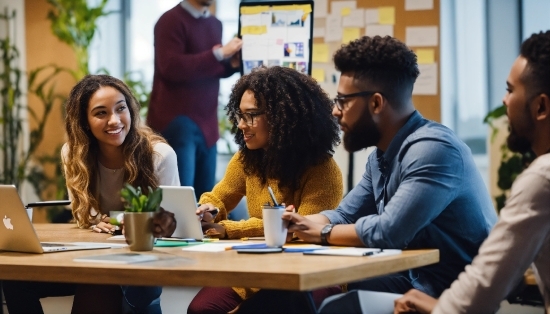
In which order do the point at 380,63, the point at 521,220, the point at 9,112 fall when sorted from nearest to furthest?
1. the point at 521,220
2. the point at 380,63
3. the point at 9,112

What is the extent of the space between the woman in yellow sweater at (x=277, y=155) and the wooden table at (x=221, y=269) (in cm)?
53

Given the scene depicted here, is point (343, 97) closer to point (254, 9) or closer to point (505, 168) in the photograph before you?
point (254, 9)

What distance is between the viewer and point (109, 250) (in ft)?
7.13

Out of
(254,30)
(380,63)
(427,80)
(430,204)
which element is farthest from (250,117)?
(427,80)

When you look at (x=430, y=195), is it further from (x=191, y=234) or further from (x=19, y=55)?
(x=19, y=55)

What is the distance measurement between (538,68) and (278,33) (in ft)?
7.74

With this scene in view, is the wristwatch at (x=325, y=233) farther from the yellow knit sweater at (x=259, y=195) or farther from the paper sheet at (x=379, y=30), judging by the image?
the paper sheet at (x=379, y=30)

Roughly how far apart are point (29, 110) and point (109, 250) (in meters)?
4.79

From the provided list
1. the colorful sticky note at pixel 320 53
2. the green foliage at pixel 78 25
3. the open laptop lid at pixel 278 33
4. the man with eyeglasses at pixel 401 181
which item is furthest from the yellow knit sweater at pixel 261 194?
the green foliage at pixel 78 25

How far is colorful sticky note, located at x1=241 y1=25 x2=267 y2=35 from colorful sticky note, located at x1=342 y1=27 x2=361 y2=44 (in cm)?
152

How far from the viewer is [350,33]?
5477 millimetres

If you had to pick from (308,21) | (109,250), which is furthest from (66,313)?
(109,250)

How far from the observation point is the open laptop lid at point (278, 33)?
3967mm

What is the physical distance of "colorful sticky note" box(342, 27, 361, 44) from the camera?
5.46 meters
